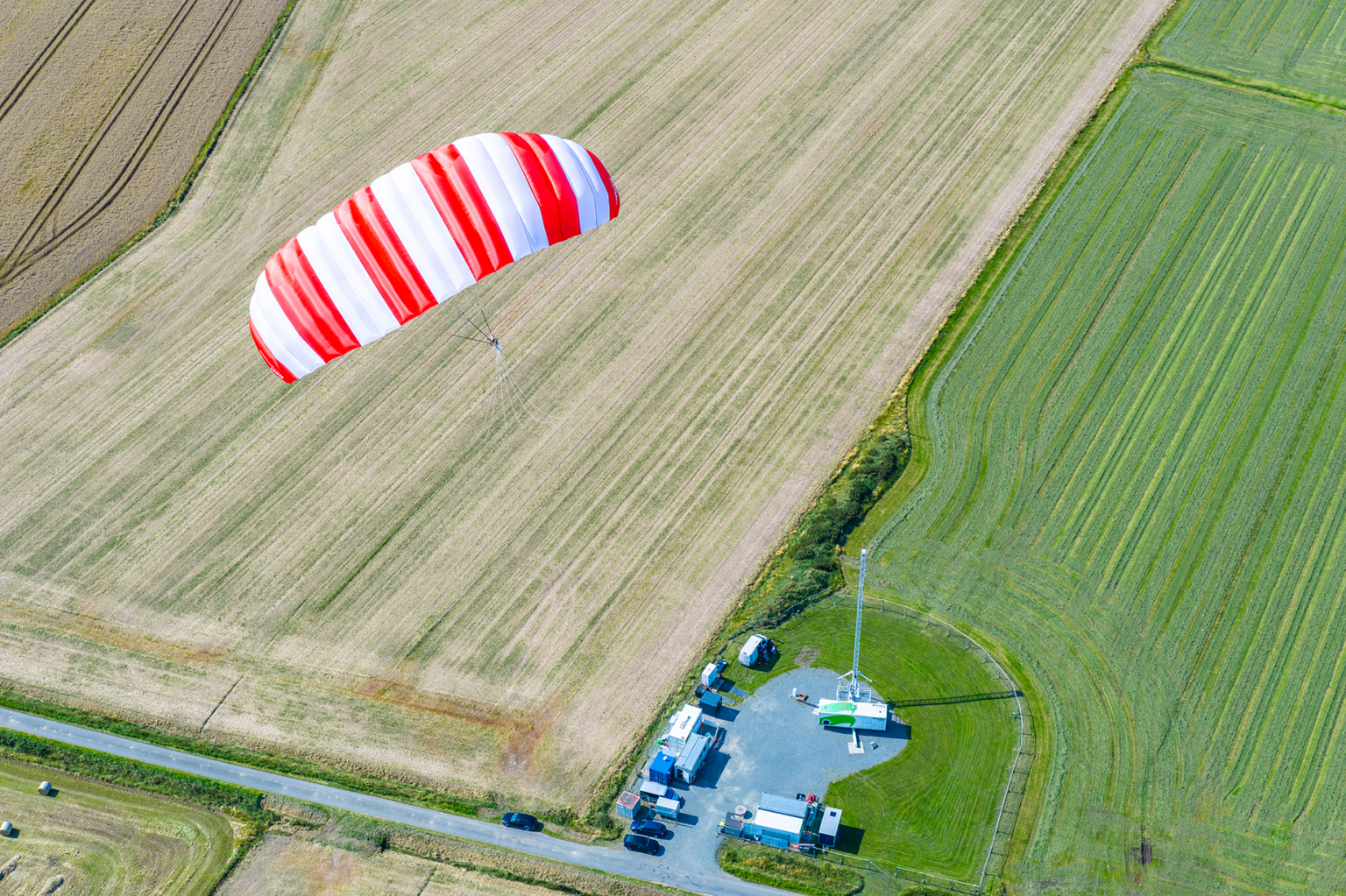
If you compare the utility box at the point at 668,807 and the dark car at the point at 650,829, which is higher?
the utility box at the point at 668,807

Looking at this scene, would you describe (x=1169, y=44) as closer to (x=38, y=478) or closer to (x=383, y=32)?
(x=383, y=32)

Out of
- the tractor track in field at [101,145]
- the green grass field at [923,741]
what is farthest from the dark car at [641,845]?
the tractor track in field at [101,145]

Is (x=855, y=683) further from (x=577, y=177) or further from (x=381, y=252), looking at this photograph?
(x=381, y=252)

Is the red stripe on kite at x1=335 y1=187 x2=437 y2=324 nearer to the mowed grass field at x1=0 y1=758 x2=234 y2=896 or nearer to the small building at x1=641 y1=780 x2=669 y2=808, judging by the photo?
the small building at x1=641 y1=780 x2=669 y2=808

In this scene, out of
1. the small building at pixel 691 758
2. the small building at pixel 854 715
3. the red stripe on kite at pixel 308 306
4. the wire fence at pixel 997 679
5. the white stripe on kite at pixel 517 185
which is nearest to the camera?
the wire fence at pixel 997 679

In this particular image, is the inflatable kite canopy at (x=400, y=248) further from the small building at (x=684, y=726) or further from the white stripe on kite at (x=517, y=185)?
the small building at (x=684, y=726)

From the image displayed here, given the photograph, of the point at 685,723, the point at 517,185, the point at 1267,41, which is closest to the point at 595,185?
the point at 517,185

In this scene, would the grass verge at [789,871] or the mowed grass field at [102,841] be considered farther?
the mowed grass field at [102,841]
